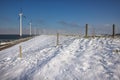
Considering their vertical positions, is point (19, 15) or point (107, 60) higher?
point (19, 15)

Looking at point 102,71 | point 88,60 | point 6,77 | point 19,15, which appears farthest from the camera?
point 19,15

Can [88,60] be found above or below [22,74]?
above

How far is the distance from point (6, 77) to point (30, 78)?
2206 millimetres

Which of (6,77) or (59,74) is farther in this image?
(6,77)

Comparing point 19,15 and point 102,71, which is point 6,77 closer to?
point 102,71

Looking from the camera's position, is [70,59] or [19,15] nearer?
[70,59]

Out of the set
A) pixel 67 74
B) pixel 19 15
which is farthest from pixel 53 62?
pixel 19 15

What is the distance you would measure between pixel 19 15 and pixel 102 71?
61.0m

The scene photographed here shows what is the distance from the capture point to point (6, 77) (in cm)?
1186

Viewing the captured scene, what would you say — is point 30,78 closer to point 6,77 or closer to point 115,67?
point 6,77

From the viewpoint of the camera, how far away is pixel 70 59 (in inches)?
543

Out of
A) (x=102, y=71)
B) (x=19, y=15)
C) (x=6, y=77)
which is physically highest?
(x=19, y=15)

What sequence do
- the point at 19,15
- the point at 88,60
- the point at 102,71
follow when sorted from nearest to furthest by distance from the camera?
1. the point at 102,71
2. the point at 88,60
3. the point at 19,15

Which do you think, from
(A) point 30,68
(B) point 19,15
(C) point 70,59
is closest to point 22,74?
(A) point 30,68
